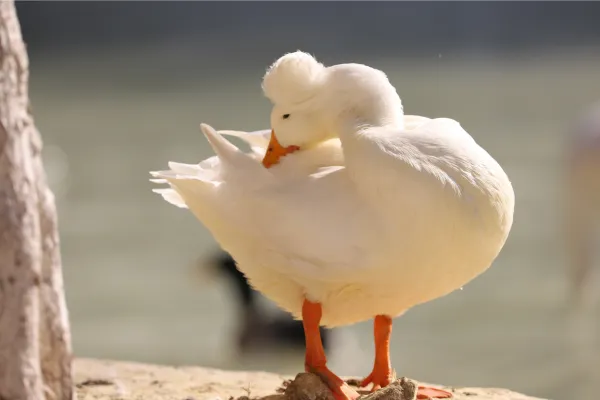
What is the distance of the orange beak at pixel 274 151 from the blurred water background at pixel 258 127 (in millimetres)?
3465

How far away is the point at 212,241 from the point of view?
9297 millimetres

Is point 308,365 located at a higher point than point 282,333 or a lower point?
lower

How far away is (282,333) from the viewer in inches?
276

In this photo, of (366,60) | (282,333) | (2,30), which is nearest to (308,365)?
(2,30)

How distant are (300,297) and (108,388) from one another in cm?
104

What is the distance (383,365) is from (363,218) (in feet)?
2.23

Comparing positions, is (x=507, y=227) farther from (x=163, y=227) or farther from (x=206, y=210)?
(x=163, y=227)

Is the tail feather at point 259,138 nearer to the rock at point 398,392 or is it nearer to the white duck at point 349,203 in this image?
the white duck at point 349,203

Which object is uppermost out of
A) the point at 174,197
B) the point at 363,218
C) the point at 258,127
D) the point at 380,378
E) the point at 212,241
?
the point at 258,127

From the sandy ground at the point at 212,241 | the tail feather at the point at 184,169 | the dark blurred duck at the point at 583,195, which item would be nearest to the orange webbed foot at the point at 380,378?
the tail feather at the point at 184,169

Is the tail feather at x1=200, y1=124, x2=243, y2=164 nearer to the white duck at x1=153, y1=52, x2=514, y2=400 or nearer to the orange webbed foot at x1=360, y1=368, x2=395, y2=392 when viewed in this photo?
the white duck at x1=153, y1=52, x2=514, y2=400

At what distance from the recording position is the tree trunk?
94.4 inches

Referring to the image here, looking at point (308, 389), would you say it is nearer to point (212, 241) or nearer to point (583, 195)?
point (583, 195)

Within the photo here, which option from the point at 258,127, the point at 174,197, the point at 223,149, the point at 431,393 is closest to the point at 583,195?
the point at 431,393
